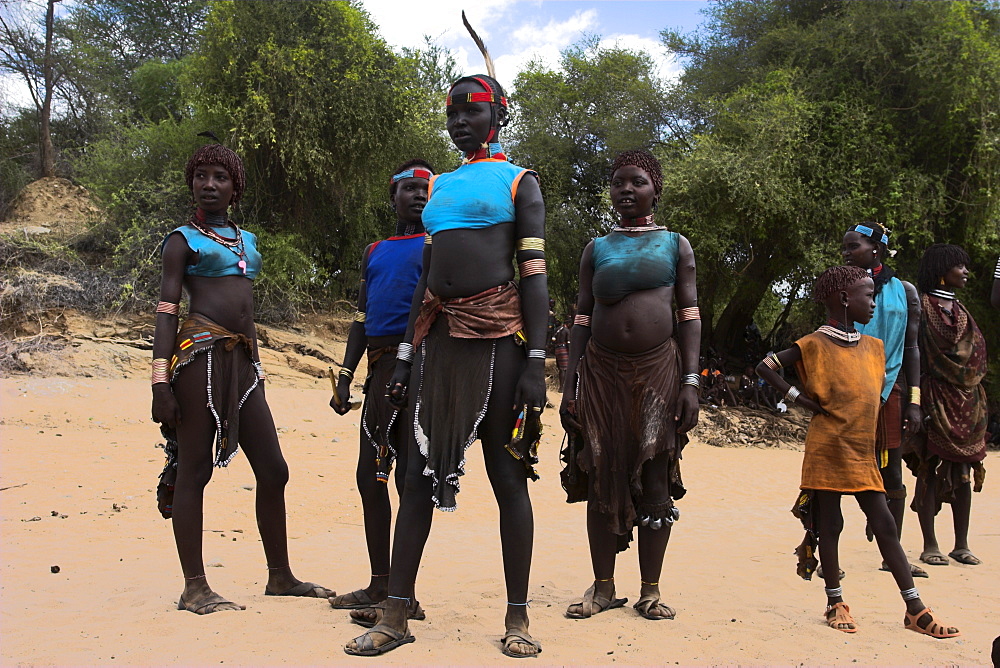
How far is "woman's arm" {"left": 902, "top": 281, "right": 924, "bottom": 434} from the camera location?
16.1 feet

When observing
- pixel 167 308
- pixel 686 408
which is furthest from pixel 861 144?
pixel 167 308

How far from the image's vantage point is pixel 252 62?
52.1ft

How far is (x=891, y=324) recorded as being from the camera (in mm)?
5051

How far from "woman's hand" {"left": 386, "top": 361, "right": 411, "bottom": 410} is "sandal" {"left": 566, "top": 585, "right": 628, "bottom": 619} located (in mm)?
1328

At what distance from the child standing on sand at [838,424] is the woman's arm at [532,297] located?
1.40m

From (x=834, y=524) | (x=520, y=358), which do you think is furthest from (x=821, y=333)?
(x=520, y=358)

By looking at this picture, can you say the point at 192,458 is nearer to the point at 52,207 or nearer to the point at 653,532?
the point at 653,532

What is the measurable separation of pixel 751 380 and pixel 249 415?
14.4 metres

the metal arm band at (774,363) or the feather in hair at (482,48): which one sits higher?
the feather in hair at (482,48)

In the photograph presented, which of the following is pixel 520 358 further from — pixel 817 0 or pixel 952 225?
pixel 817 0

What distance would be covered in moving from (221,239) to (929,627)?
393cm

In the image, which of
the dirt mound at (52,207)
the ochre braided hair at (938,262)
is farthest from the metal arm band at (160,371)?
the dirt mound at (52,207)

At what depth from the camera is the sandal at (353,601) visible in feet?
13.1

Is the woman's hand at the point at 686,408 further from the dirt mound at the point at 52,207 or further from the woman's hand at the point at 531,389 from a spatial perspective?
the dirt mound at the point at 52,207
